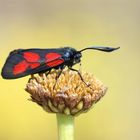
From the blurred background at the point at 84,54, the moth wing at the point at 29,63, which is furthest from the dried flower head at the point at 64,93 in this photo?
the blurred background at the point at 84,54

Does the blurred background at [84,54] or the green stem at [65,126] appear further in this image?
the blurred background at [84,54]

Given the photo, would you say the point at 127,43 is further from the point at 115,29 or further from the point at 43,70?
the point at 43,70

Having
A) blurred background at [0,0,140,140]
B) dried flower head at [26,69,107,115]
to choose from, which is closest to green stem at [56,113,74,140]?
dried flower head at [26,69,107,115]

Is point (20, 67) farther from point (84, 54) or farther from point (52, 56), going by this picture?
point (84, 54)

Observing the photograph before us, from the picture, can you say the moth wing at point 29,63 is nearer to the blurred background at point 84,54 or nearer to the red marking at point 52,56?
the red marking at point 52,56

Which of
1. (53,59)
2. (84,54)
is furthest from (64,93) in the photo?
(84,54)

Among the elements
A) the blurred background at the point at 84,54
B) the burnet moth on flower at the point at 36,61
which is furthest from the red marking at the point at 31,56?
the blurred background at the point at 84,54

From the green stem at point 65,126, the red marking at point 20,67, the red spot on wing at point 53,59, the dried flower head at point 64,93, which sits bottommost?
the green stem at point 65,126

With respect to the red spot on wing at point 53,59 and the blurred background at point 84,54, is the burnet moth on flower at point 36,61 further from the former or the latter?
the blurred background at point 84,54

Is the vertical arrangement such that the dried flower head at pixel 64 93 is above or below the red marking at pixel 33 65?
below

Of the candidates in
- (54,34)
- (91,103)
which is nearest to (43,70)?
(91,103)
